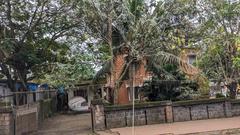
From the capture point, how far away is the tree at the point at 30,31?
2208 cm

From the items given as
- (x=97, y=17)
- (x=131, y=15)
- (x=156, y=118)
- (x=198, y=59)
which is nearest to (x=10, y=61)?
(x=97, y=17)

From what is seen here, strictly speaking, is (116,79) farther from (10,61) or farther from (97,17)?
(10,61)

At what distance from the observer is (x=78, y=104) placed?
113ft

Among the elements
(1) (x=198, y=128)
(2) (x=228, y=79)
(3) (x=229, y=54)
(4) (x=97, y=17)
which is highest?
(4) (x=97, y=17)

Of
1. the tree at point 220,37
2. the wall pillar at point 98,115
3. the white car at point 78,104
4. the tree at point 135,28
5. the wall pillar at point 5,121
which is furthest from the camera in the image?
the white car at point 78,104

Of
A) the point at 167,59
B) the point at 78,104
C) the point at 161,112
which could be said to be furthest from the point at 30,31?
the point at 78,104

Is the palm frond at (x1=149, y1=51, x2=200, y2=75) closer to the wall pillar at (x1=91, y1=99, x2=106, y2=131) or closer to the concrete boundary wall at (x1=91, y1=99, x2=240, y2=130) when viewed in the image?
the concrete boundary wall at (x1=91, y1=99, x2=240, y2=130)

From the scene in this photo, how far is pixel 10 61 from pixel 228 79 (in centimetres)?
1304

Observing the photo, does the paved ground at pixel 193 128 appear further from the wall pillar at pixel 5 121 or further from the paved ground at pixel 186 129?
the wall pillar at pixel 5 121

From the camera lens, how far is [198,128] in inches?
613

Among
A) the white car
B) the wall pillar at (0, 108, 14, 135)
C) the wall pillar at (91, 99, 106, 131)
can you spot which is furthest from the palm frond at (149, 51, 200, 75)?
the white car

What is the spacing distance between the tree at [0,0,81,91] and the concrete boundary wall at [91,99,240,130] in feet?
21.2

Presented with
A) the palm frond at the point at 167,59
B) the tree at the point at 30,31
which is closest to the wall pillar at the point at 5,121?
the tree at the point at 30,31

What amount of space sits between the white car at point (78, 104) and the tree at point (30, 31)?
409 inches
